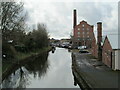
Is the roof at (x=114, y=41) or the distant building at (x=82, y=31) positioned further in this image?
the distant building at (x=82, y=31)

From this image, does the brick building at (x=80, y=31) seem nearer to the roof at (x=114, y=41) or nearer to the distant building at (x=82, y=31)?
the distant building at (x=82, y=31)

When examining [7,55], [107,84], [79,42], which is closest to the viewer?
[107,84]

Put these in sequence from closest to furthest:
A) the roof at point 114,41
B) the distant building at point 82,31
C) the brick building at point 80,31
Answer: the roof at point 114,41 < the brick building at point 80,31 < the distant building at point 82,31

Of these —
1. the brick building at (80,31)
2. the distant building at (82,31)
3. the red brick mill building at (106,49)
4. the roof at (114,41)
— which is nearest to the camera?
the red brick mill building at (106,49)

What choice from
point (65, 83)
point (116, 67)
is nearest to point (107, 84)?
point (65, 83)

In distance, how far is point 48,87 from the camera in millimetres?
14148

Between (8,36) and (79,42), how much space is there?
54374 millimetres

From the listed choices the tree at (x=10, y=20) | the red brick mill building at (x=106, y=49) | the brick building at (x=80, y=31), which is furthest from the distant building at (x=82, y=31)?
the tree at (x=10, y=20)

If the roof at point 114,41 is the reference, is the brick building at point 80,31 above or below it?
above

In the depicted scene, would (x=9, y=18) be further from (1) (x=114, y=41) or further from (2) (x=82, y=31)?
(2) (x=82, y=31)

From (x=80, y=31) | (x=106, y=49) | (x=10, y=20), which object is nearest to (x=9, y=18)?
(x=10, y=20)

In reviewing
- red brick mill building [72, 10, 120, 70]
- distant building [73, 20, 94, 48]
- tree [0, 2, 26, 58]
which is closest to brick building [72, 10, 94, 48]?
distant building [73, 20, 94, 48]

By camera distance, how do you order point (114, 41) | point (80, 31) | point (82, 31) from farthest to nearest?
point (82, 31) → point (80, 31) → point (114, 41)

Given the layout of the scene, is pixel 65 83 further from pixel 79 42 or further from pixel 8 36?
pixel 79 42
